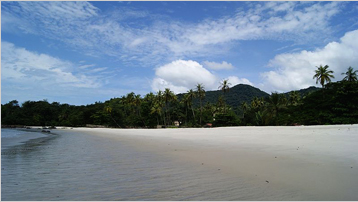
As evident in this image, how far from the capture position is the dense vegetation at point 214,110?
4412 centimetres

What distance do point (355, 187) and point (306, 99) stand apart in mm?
53170

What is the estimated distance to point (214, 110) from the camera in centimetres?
9888

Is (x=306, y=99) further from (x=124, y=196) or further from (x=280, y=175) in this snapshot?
(x=124, y=196)

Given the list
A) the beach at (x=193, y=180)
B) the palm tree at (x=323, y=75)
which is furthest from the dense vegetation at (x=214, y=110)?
the beach at (x=193, y=180)

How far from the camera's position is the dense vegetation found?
145 feet

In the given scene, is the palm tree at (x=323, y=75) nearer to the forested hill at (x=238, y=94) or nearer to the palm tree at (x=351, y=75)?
the palm tree at (x=351, y=75)

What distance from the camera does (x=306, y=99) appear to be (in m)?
52.6

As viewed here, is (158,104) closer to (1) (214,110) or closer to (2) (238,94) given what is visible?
(1) (214,110)

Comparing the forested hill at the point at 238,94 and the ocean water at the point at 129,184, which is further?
the forested hill at the point at 238,94

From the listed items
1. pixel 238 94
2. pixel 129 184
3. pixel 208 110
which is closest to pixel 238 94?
pixel 238 94

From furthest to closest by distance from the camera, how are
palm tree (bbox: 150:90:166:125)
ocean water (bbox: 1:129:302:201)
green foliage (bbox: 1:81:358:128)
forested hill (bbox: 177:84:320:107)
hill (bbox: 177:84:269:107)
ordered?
hill (bbox: 177:84:269:107) → forested hill (bbox: 177:84:320:107) → palm tree (bbox: 150:90:166:125) → green foliage (bbox: 1:81:358:128) → ocean water (bbox: 1:129:302:201)

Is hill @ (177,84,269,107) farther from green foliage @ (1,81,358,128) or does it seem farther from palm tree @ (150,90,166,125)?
palm tree @ (150,90,166,125)

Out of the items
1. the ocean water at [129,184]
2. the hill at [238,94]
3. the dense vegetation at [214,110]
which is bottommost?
the ocean water at [129,184]

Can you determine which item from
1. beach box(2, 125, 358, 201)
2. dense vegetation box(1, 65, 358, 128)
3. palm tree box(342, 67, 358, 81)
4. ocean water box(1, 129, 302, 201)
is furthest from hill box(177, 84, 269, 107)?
ocean water box(1, 129, 302, 201)
